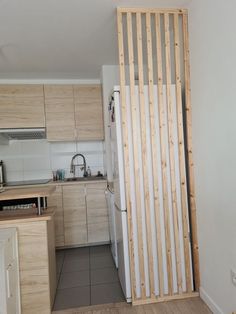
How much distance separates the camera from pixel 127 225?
6.88 feet

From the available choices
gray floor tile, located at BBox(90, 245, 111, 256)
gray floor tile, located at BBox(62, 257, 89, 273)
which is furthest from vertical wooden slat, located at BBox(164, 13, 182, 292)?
gray floor tile, located at BBox(90, 245, 111, 256)

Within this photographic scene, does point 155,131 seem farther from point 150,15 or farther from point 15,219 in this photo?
point 15,219

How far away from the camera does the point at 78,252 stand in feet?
11.3

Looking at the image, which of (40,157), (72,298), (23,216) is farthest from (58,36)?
(72,298)

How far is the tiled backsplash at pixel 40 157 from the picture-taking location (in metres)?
3.97

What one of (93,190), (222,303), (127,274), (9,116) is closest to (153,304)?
(127,274)

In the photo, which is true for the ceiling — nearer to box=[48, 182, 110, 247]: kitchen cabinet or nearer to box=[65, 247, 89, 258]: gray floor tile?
box=[48, 182, 110, 247]: kitchen cabinet

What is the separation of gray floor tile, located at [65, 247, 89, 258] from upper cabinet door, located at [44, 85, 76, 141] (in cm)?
163

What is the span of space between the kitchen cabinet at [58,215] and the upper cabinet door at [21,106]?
3.49ft

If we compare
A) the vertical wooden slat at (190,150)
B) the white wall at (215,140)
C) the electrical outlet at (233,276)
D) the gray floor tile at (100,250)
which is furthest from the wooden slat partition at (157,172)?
the gray floor tile at (100,250)

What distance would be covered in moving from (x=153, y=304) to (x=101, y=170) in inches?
93.9

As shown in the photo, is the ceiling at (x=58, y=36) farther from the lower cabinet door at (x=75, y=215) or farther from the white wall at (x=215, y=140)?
the lower cabinet door at (x=75, y=215)

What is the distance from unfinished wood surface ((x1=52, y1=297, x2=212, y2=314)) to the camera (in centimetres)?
198

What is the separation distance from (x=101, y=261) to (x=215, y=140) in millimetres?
2140
